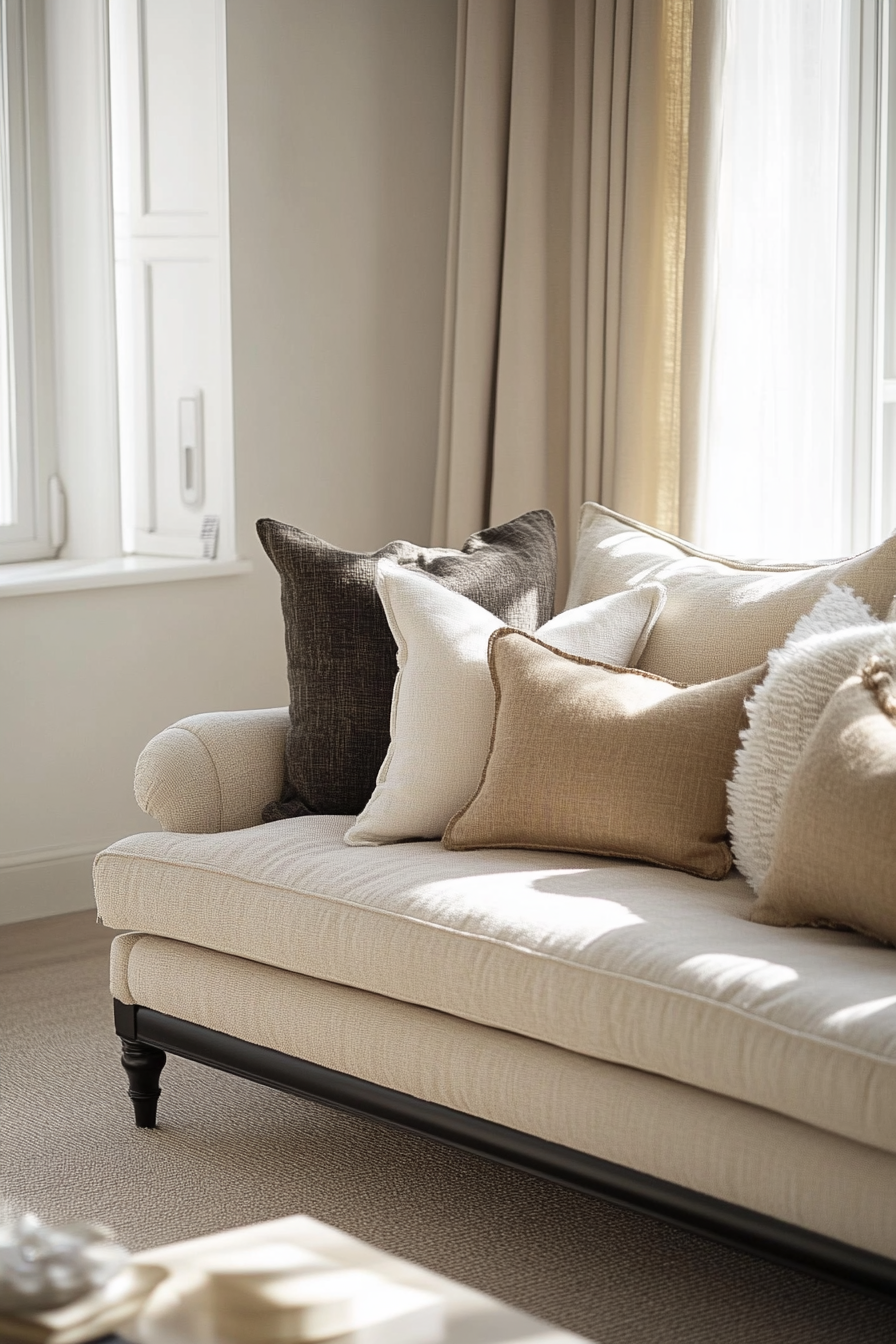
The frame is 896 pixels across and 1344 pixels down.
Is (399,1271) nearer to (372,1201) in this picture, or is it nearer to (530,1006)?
(530,1006)

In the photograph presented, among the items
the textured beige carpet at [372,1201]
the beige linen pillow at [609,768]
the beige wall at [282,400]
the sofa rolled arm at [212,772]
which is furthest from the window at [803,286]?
the textured beige carpet at [372,1201]

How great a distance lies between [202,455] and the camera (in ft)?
13.2

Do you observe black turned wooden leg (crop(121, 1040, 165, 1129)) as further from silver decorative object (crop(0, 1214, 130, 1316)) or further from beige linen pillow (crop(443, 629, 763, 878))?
silver decorative object (crop(0, 1214, 130, 1316))

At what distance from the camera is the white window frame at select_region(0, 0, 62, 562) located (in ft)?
12.6

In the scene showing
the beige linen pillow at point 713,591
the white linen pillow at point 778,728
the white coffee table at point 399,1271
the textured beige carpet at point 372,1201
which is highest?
the beige linen pillow at point 713,591

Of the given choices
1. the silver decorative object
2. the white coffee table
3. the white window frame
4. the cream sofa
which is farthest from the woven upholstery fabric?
the white window frame

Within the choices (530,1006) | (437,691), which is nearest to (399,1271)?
(530,1006)

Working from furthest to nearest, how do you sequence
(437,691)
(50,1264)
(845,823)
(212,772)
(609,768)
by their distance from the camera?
(212,772), (437,691), (609,768), (845,823), (50,1264)

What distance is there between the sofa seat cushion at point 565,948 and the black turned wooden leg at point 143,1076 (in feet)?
0.69

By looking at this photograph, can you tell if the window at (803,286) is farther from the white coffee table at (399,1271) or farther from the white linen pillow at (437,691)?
the white coffee table at (399,1271)

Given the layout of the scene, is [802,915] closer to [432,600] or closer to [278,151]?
[432,600]

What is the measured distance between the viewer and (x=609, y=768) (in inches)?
87.8

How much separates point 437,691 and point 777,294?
1632mm

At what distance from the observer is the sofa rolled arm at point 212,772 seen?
2549mm
